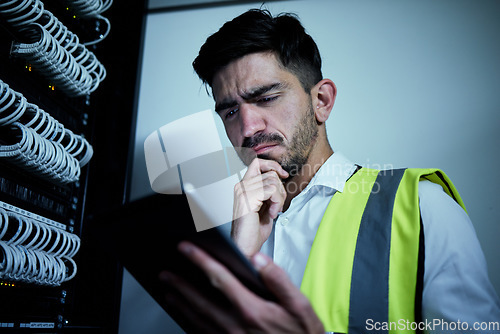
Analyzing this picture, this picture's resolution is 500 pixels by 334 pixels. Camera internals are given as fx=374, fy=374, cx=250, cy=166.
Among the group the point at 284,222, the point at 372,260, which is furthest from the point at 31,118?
the point at 372,260

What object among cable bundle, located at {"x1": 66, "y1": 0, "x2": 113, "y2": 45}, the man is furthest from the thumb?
cable bundle, located at {"x1": 66, "y1": 0, "x2": 113, "y2": 45}

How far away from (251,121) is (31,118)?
33.1 inches

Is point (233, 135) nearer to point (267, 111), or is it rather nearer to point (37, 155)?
point (267, 111)

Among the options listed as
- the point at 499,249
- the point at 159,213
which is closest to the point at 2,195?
the point at 159,213

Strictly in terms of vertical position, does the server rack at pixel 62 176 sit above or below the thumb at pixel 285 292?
above

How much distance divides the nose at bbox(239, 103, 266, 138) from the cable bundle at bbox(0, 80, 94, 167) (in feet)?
2.18

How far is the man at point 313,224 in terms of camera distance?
80 cm

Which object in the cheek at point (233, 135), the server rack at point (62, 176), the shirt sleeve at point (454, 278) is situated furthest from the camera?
the cheek at point (233, 135)

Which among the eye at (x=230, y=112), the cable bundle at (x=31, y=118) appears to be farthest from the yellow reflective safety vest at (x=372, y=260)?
the cable bundle at (x=31, y=118)

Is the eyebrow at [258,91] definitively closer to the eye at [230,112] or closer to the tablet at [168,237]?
the eye at [230,112]

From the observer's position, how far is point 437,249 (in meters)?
1.13

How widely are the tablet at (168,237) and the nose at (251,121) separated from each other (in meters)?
0.87

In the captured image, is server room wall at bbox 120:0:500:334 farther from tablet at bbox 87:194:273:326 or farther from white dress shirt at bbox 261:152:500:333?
tablet at bbox 87:194:273:326

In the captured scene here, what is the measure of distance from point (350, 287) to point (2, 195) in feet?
3.77
